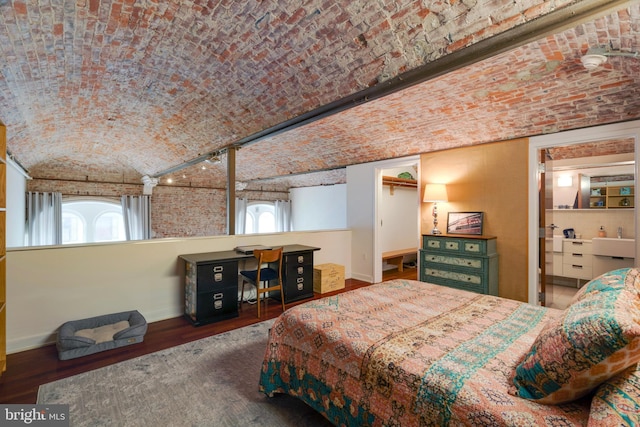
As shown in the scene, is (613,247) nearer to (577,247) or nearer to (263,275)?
(577,247)

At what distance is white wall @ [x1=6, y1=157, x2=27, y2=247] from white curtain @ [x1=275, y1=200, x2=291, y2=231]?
6.20 meters

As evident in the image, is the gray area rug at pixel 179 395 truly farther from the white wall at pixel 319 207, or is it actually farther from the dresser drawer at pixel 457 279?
the white wall at pixel 319 207

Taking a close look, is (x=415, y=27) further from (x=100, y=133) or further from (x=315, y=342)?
(x=100, y=133)

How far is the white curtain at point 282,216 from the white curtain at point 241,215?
109 centimetres

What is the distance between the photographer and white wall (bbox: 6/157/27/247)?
477 cm

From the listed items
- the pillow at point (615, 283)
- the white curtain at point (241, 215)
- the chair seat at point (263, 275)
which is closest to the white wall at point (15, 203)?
the chair seat at point (263, 275)

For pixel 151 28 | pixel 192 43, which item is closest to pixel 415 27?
pixel 192 43

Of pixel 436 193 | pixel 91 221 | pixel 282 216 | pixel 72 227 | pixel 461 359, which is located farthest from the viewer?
pixel 282 216

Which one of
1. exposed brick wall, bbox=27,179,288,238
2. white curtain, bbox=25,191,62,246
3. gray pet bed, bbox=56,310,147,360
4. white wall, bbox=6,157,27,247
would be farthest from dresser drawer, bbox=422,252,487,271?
white curtain, bbox=25,191,62,246

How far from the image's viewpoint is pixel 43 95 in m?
3.48

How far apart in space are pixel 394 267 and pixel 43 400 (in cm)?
571

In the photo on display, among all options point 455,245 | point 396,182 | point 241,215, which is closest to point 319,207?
point 241,215

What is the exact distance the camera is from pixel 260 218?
411 inches

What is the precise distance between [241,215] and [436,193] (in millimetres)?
6948
